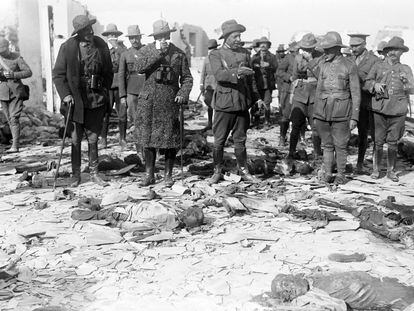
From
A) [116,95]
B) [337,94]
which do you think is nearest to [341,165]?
[337,94]

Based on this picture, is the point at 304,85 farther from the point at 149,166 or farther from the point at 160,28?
the point at 149,166

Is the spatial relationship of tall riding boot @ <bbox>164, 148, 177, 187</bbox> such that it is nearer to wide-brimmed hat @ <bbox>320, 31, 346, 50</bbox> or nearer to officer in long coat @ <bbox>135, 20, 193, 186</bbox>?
officer in long coat @ <bbox>135, 20, 193, 186</bbox>

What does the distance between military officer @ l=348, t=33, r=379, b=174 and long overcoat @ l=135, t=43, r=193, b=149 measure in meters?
2.90

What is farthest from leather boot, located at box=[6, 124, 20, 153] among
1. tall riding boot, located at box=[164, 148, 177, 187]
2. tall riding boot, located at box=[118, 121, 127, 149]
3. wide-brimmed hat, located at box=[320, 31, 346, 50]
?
wide-brimmed hat, located at box=[320, 31, 346, 50]

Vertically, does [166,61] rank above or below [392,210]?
above

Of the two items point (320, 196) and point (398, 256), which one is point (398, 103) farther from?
point (398, 256)

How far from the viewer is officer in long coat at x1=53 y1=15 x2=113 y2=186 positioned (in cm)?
703

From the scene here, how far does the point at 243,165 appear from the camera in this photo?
7.91m

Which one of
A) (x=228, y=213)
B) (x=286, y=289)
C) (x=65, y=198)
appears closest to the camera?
(x=286, y=289)

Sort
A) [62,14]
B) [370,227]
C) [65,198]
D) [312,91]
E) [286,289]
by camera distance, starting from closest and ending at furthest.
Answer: [286,289]
[370,227]
[65,198]
[312,91]
[62,14]

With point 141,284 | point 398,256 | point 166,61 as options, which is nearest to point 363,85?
point 166,61

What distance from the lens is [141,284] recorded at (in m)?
4.27

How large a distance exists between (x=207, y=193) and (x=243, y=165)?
1.05 metres

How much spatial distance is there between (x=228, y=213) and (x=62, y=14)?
37.4 feet
